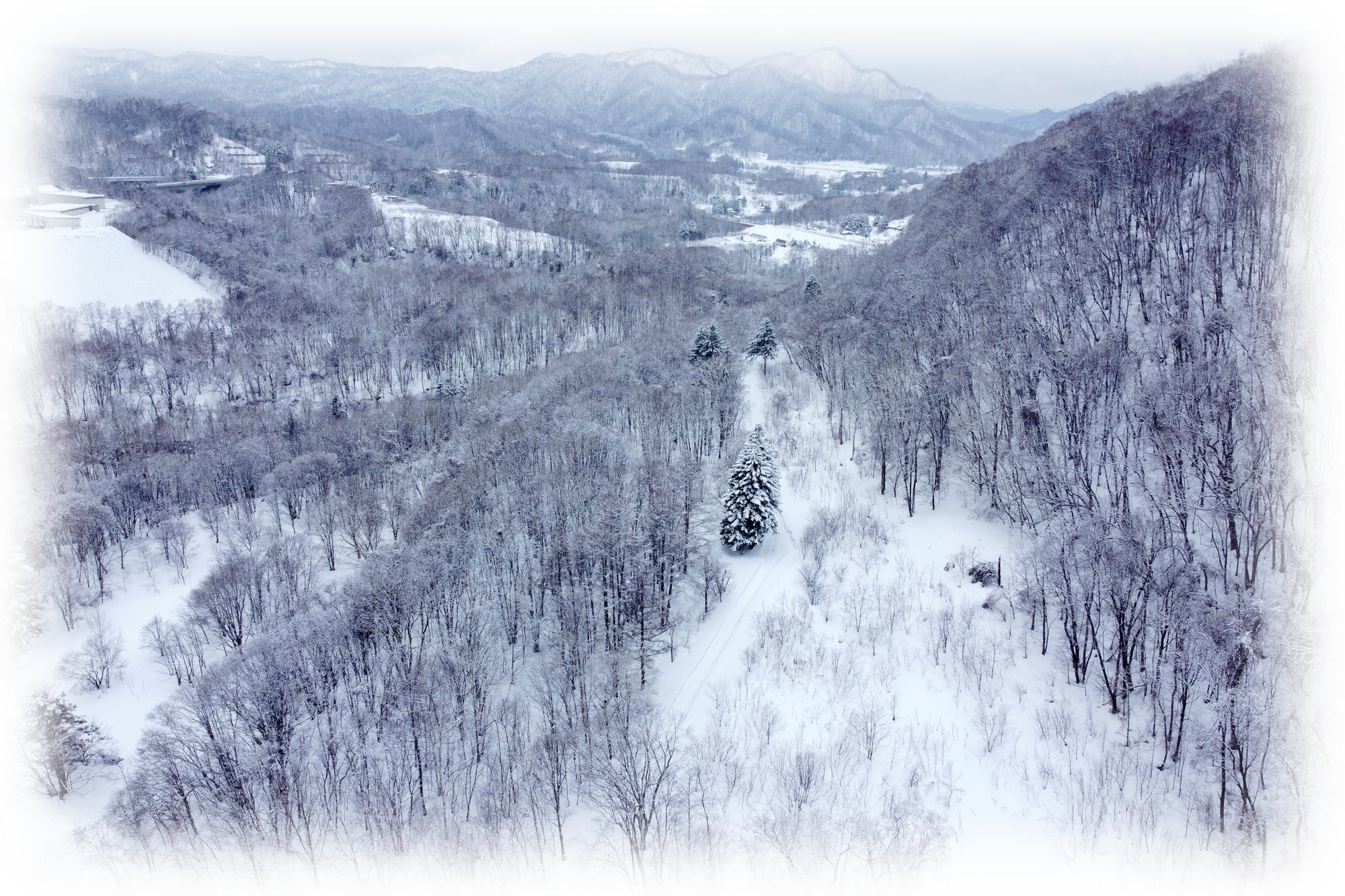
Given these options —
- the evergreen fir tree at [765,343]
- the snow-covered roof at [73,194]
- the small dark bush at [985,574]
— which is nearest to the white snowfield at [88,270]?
the snow-covered roof at [73,194]

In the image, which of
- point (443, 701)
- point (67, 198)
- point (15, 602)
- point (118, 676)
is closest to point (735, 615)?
point (443, 701)

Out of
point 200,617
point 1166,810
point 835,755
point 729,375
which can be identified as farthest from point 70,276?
point 1166,810

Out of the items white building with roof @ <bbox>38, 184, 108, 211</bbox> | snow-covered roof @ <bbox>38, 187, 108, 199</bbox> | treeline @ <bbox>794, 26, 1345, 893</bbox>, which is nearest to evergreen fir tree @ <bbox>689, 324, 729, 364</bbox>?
treeline @ <bbox>794, 26, 1345, 893</bbox>

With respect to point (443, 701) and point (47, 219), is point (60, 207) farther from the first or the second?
point (443, 701)

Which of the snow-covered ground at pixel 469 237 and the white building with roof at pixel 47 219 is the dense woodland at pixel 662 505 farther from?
the snow-covered ground at pixel 469 237

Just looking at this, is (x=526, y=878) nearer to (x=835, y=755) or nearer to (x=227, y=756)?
(x=227, y=756)
